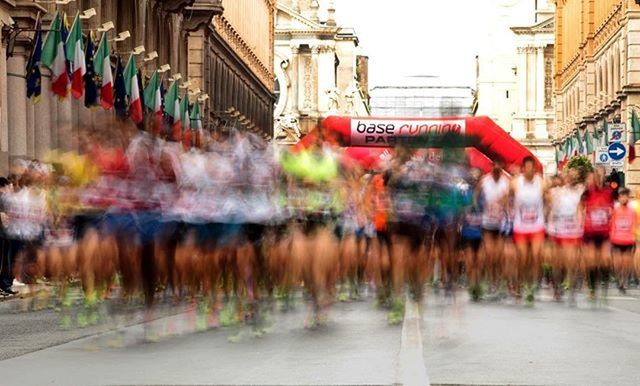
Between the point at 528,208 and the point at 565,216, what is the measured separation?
2065 millimetres

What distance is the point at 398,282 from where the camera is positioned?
18812 millimetres

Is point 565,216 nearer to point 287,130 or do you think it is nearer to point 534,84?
point 287,130

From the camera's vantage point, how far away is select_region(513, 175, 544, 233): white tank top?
22938 mm

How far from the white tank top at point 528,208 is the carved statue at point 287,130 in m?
117

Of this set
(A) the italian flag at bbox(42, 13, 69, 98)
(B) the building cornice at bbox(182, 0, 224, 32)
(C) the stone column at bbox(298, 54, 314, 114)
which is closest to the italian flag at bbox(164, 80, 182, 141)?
(B) the building cornice at bbox(182, 0, 224, 32)

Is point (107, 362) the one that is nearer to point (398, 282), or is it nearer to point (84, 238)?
point (84, 238)

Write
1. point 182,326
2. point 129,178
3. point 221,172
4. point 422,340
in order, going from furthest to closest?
point 221,172
point 182,326
point 129,178
point 422,340

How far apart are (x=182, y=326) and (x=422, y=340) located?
3084 millimetres

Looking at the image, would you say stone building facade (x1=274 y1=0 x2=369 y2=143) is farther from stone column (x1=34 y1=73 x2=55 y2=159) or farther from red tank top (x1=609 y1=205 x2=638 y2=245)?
red tank top (x1=609 y1=205 x2=638 y2=245)

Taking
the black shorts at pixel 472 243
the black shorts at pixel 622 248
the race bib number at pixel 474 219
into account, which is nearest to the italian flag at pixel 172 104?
the black shorts at pixel 622 248

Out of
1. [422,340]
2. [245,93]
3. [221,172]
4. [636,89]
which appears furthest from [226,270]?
[245,93]

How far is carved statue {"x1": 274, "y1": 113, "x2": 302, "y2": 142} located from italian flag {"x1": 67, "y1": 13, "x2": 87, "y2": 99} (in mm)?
103529

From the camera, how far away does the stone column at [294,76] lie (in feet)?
506

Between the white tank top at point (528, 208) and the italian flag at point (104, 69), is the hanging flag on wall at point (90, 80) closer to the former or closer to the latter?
the italian flag at point (104, 69)
